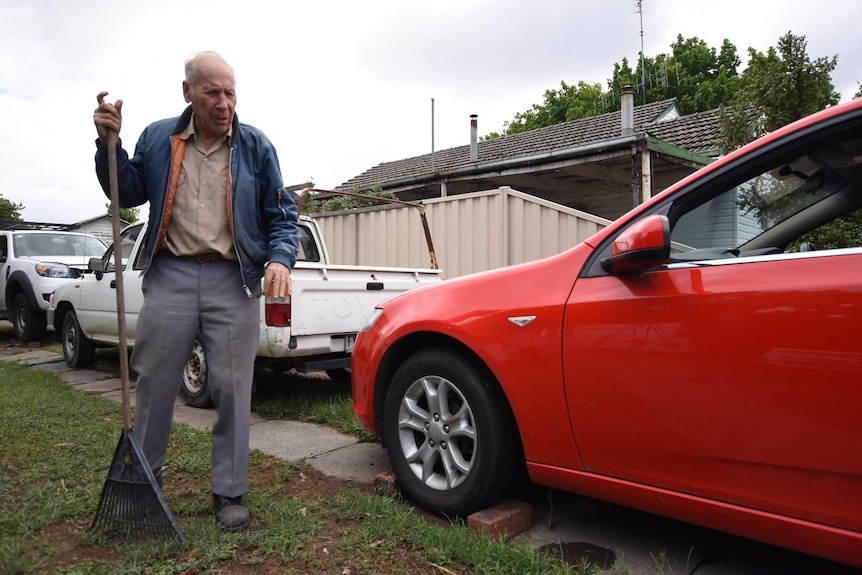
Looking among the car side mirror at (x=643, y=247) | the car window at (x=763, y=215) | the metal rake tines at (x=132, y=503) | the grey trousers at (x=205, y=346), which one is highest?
the car window at (x=763, y=215)

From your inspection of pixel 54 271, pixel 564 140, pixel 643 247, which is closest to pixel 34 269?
pixel 54 271

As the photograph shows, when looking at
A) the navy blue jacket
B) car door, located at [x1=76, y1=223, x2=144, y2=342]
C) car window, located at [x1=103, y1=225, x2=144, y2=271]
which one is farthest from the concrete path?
car window, located at [x1=103, y1=225, x2=144, y2=271]

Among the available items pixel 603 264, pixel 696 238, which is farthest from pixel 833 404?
pixel 696 238

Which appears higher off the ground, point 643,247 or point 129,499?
point 643,247

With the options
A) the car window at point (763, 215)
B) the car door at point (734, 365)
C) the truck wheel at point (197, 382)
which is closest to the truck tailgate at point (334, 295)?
the truck wheel at point (197, 382)

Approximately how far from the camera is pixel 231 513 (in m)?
2.50

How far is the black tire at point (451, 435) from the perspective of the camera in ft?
8.20

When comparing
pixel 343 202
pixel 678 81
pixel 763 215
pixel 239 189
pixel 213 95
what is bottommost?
pixel 763 215

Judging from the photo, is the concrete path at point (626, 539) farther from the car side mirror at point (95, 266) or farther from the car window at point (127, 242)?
the car side mirror at point (95, 266)

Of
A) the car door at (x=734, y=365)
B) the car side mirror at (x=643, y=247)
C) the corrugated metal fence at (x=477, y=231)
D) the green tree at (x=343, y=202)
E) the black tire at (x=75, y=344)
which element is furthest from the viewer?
the green tree at (x=343, y=202)

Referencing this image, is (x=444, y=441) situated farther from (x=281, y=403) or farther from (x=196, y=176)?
(x=281, y=403)

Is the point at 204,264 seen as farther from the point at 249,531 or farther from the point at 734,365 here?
the point at 734,365

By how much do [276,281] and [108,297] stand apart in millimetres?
4813

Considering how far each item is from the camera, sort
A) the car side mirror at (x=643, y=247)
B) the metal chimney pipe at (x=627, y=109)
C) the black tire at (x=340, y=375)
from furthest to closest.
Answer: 1. the metal chimney pipe at (x=627, y=109)
2. the black tire at (x=340, y=375)
3. the car side mirror at (x=643, y=247)
